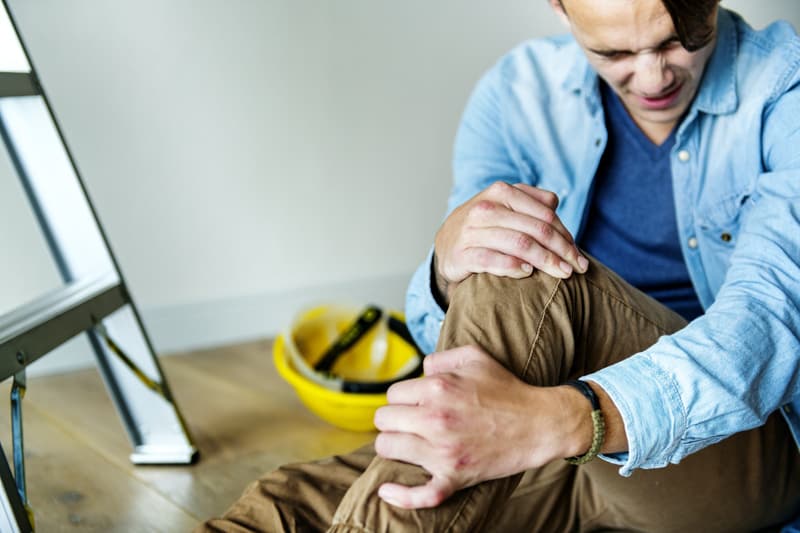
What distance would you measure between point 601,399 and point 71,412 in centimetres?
131

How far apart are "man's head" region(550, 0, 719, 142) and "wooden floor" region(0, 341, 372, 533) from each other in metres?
0.89

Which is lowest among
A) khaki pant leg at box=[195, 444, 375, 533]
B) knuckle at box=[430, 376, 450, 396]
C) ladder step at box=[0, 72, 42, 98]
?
khaki pant leg at box=[195, 444, 375, 533]

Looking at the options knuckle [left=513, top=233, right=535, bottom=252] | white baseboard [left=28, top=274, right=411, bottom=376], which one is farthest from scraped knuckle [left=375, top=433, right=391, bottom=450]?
white baseboard [left=28, top=274, right=411, bottom=376]


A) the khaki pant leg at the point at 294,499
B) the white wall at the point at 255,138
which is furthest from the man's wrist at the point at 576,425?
the white wall at the point at 255,138

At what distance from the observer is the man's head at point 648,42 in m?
0.97

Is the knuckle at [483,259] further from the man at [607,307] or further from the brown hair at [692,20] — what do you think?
the brown hair at [692,20]

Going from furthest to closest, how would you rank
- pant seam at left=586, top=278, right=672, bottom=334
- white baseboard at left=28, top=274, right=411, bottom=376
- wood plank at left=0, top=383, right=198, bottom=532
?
white baseboard at left=28, top=274, right=411, bottom=376, wood plank at left=0, top=383, right=198, bottom=532, pant seam at left=586, top=278, right=672, bottom=334

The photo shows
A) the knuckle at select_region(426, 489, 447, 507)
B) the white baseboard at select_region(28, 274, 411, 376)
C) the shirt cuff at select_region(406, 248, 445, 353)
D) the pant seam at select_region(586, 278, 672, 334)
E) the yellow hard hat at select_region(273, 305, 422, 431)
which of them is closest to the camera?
the knuckle at select_region(426, 489, 447, 507)

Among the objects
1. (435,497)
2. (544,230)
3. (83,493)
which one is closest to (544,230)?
(544,230)

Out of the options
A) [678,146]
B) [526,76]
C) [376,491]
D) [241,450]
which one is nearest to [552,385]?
[376,491]

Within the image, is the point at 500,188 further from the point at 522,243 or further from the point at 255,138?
the point at 255,138

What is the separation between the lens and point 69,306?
1.28 m

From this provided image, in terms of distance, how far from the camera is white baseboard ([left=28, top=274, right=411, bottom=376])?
1.97 m

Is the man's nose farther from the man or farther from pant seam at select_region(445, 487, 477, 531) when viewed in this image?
pant seam at select_region(445, 487, 477, 531)
